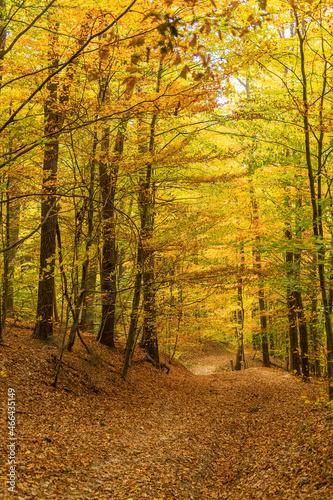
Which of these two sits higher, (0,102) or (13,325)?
(0,102)

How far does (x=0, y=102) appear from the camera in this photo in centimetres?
729

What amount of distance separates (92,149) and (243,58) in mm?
3523

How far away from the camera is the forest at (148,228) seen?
466 cm

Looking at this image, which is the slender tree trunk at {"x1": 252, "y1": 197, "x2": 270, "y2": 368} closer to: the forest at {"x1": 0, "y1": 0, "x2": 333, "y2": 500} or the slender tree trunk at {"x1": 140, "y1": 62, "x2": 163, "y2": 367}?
the forest at {"x1": 0, "y1": 0, "x2": 333, "y2": 500}

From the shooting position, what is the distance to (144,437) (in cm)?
696

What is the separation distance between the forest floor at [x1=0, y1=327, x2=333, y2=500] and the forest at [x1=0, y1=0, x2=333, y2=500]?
0.04 meters

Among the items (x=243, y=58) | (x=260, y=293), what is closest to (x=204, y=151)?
(x=243, y=58)

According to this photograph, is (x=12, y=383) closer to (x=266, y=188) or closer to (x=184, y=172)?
(x=184, y=172)

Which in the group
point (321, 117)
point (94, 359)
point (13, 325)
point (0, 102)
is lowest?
point (94, 359)

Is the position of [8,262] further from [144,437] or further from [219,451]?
[219,451]

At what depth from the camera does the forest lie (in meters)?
4.66

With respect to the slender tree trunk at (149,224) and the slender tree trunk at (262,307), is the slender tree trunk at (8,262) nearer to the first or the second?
the slender tree trunk at (149,224)

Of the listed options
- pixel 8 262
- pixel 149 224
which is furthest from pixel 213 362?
pixel 8 262

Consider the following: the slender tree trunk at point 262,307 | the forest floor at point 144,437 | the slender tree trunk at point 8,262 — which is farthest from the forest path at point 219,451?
the slender tree trunk at point 262,307
